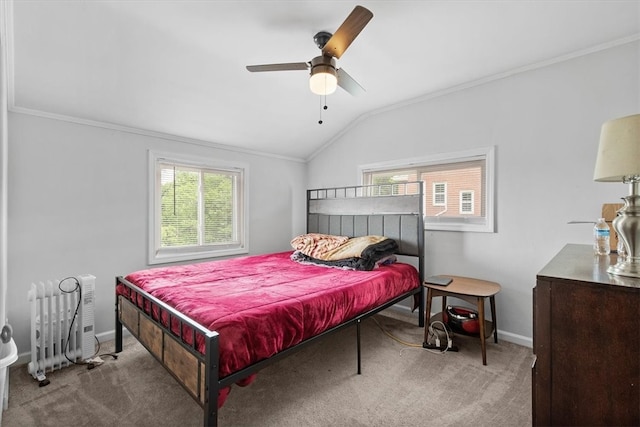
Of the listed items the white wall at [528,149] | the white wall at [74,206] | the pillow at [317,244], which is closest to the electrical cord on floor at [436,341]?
the white wall at [528,149]

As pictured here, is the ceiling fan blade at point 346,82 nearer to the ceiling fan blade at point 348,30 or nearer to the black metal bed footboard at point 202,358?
the ceiling fan blade at point 348,30

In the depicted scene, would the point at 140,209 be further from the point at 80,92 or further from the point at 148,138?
the point at 80,92

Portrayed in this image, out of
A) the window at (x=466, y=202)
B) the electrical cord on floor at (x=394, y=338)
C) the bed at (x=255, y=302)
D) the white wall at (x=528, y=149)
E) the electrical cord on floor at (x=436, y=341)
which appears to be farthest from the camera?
the window at (x=466, y=202)

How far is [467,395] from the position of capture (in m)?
2.04

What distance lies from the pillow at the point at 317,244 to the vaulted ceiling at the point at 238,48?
1.60 meters

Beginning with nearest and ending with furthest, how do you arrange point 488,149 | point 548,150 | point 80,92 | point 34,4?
point 34,4 → point 80,92 → point 548,150 → point 488,149

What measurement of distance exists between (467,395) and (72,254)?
344cm

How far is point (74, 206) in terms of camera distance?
2713 mm

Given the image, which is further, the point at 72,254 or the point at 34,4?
the point at 72,254

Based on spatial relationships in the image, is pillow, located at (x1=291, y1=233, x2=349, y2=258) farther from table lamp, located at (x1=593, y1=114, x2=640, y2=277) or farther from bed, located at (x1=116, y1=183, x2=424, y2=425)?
table lamp, located at (x1=593, y1=114, x2=640, y2=277)

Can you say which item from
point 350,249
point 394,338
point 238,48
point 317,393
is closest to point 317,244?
point 350,249

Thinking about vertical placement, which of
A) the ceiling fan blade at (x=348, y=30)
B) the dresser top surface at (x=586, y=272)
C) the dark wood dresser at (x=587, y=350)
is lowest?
the dark wood dresser at (x=587, y=350)

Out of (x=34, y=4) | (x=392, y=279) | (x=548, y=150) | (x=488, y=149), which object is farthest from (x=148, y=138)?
(x=548, y=150)

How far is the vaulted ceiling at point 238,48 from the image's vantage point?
6.48 feet
